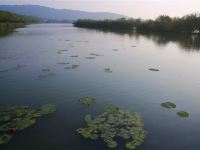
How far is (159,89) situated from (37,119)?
839 centimetres

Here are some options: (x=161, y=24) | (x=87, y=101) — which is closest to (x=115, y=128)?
(x=87, y=101)

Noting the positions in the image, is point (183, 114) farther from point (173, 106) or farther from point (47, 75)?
point (47, 75)

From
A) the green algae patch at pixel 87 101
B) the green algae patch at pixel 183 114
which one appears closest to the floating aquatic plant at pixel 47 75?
the green algae patch at pixel 87 101

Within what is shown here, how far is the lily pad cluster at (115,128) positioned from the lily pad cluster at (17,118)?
6.96ft

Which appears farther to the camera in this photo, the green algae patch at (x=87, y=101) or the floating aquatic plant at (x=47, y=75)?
the floating aquatic plant at (x=47, y=75)

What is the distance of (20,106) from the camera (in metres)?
11.2

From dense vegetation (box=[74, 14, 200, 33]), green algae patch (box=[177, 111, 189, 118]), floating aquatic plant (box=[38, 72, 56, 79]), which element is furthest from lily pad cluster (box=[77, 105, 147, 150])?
dense vegetation (box=[74, 14, 200, 33])

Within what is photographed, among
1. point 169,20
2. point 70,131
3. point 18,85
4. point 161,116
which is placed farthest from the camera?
point 169,20

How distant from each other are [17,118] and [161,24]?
74792mm

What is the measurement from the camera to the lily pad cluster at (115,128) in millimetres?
8391

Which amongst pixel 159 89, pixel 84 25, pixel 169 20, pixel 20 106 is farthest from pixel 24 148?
pixel 84 25

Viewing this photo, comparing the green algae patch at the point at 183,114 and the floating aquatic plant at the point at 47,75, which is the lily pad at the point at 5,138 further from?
the floating aquatic plant at the point at 47,75

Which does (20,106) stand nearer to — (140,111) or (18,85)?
(18,85)

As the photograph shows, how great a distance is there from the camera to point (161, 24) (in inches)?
3063
